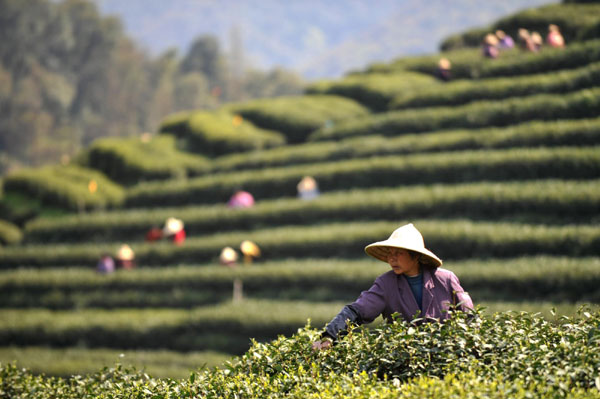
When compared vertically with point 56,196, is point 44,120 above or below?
above

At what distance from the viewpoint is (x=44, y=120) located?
60.2 meters

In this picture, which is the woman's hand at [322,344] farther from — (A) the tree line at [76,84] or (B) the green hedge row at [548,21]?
(A) the tree line at [76,84]

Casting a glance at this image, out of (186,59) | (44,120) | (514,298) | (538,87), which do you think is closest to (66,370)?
(514,298)

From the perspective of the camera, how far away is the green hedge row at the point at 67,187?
72.6 ft

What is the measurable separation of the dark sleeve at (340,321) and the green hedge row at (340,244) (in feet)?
28.2

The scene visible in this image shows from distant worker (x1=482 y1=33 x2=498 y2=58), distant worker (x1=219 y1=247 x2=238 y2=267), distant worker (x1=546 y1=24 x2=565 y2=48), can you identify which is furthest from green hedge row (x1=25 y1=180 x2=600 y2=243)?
distant worker (x1=546 y1=24 x2=565 y2=48)

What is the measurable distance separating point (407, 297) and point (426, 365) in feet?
2.34

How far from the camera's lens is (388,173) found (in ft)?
57.9

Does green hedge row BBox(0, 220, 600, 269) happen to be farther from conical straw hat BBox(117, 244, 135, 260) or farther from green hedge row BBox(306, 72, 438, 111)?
green hedge row BBox(306, 72, 438, 111)

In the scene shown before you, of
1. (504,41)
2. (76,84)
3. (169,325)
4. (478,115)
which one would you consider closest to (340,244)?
(169,325)

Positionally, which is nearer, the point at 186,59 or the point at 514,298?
the point at 514,298

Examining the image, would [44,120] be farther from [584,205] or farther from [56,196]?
[584,205]

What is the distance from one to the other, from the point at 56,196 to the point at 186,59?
2306 inches

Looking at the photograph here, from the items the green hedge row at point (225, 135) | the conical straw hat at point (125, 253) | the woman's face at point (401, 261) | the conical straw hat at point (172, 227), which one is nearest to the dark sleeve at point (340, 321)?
the woman's face at point (401, 261)
